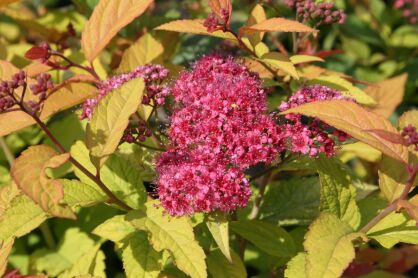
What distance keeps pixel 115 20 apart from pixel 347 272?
4.25ft

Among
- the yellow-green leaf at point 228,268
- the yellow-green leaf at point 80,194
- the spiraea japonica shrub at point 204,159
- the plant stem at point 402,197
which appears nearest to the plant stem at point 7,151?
the spiraea japonica shrub at point 204,159

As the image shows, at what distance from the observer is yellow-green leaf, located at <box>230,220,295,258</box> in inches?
70.4

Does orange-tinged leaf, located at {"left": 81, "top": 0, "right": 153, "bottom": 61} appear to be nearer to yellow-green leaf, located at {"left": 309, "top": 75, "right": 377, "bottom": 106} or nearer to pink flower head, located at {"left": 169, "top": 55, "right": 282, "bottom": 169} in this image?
pink flower head, located at {"left": 169, "top": 55, "right": 282, "bottom": 169}

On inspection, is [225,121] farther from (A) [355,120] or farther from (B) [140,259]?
(B) [140,259]

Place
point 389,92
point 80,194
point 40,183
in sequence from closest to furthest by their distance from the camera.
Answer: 1. point 40,183
2. point 80,194
3. point 389,92

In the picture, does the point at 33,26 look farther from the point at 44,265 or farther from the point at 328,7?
the point at 328,7

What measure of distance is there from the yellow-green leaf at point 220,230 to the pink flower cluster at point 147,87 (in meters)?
0.44

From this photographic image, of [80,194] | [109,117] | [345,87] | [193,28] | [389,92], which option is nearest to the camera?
[109,117]

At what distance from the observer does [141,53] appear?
2.26 metres

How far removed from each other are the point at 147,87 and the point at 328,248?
30.2 inches

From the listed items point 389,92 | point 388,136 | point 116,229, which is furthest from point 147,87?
point 389,92

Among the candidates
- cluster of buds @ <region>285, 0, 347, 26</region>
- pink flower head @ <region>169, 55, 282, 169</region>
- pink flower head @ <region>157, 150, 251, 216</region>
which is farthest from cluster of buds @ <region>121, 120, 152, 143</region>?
cluster of buds @ <region>285, 0, 347, 26</region>

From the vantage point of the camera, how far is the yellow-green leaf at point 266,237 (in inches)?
70.4

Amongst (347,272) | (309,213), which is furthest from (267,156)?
(347,272)
